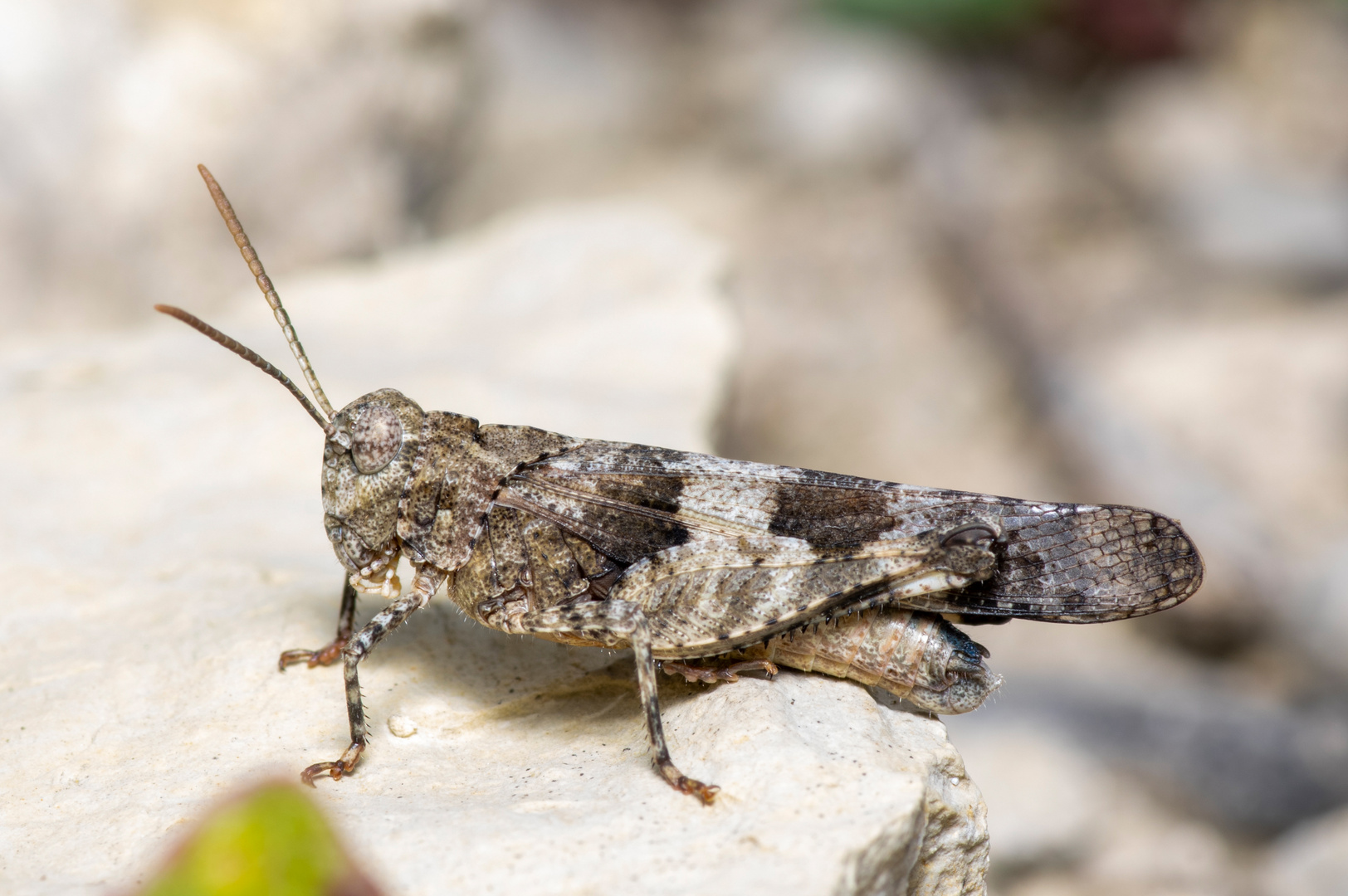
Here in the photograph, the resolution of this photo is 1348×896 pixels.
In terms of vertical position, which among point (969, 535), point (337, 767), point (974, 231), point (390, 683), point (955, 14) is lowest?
point (337, 767)

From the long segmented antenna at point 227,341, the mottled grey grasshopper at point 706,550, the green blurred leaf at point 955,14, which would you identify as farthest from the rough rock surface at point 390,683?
the green blurred leaf at point 955,14

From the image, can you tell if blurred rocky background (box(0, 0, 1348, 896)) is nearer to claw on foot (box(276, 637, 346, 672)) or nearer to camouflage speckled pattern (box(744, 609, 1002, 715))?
camouflage speckled pattern (box(744, 609, 1002, 715))

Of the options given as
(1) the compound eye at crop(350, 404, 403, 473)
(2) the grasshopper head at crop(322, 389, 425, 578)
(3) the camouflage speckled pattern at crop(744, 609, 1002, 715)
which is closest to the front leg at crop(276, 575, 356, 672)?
(2) the grasshopper head at crop(322, 389, 425, 578)

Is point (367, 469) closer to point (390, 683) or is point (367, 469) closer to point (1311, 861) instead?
point (390, 683)

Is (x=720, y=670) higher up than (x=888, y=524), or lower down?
lower down

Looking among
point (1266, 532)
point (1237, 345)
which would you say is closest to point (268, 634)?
point (1266, 532)

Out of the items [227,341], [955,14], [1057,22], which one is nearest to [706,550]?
[227,341]

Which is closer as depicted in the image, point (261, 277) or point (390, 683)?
point (261, 277)

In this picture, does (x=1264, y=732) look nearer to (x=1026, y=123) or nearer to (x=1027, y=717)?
(x=1027, y=717)
